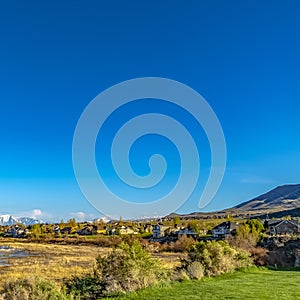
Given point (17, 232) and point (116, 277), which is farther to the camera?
point (17, 232)

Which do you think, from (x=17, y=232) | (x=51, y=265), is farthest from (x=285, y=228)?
(x=17, y=232)

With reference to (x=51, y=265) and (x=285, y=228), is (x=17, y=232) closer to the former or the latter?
(x=285, y=228)

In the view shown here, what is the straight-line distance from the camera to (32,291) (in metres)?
12.0

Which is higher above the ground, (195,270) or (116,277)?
(195,270)

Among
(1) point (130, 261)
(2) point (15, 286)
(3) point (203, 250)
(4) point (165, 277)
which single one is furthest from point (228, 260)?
(2) point (15, 286)

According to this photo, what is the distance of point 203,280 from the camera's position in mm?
17656

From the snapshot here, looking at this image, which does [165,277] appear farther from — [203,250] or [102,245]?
[102,245]

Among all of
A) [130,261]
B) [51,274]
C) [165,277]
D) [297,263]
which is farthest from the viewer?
[51,274]

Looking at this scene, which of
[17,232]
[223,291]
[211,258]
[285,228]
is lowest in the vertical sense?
[223,291]

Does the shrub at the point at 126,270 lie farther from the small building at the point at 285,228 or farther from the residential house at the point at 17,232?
the residential house at the point at 17,232

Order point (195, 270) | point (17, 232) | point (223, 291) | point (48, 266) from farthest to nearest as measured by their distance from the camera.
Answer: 1. point (17, 232)
2. point (48, 266)
3. point (195, 270)
4. point (223, 291)

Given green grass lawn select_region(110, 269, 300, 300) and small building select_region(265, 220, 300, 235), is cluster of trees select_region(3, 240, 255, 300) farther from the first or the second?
small building select_region(265, 220, 300, 235)

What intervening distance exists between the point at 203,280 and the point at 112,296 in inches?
205

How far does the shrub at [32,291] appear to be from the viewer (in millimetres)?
11852
